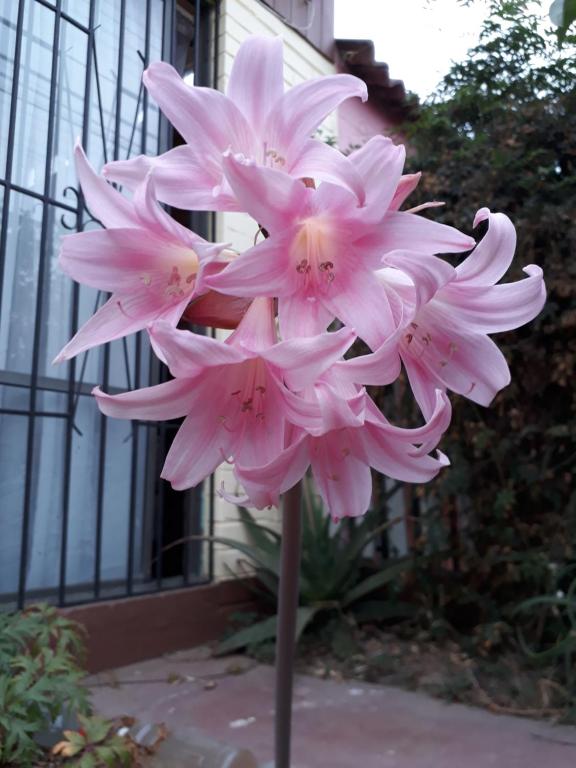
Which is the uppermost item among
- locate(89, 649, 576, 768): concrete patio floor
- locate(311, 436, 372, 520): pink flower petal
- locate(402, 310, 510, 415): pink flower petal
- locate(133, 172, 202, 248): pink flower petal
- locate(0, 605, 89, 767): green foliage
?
locate(133, 172, 202, 248): pink flower petal

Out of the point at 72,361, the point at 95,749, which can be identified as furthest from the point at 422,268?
the point at 72,361

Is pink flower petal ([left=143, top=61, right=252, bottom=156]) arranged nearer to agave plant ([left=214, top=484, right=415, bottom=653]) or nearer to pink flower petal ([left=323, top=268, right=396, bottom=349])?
pink flower petal ([left=323, top=268, right=396, bottom=349])

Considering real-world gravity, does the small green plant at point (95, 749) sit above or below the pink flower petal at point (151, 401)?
below

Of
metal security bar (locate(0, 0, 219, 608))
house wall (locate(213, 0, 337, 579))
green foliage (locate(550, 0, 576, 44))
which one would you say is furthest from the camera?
house wall (locate(213, 0, 337, 579))

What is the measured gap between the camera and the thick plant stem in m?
0.57

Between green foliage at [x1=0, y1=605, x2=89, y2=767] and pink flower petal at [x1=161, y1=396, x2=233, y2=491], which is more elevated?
pink flower petal at [x1=161, y1=396, x2=233, y2=491]

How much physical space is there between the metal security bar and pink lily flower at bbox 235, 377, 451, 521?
87.6 inches

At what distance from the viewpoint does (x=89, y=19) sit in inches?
122

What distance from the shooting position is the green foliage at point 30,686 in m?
1.33

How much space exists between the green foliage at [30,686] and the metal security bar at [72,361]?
997 millimetres

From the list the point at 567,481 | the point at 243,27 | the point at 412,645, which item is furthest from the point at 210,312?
the point at 243,27

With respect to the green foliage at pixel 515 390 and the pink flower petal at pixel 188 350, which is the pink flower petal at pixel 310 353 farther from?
the green foliage at pixel 515 390

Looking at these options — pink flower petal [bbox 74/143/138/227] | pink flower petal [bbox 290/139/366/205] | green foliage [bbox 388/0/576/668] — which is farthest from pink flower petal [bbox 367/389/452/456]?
green foliage [bbox 388/0/576/668]

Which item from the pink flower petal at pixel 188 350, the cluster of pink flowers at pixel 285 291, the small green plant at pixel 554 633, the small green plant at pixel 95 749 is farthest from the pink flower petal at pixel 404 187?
the small green plant at pixel 554 633
